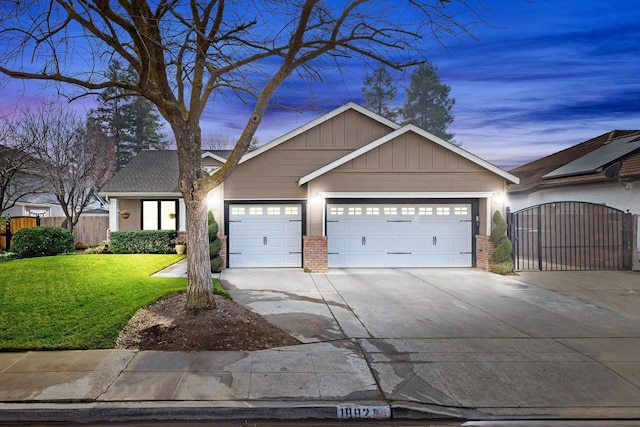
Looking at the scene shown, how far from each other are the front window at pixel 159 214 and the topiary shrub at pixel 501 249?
1375 centimetres

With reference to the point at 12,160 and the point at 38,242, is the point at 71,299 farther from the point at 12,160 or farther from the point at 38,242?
the point at 12,160

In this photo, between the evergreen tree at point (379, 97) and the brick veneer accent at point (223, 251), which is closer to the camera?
the brick veneer accent at point (223, 251)

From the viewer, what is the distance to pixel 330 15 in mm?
6758

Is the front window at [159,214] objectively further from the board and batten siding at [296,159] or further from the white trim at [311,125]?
the white trim at [311,125]

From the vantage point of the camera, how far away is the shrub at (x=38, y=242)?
582 inches

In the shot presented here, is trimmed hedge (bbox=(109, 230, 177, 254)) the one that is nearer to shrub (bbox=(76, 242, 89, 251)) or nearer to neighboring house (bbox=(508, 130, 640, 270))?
shrub (bbox=(76, 242, 89, 251))

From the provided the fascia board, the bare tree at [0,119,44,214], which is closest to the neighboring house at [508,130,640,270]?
the fascia board

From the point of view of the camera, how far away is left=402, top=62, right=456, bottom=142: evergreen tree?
3806 cm

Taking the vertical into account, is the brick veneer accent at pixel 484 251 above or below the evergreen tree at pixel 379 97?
below

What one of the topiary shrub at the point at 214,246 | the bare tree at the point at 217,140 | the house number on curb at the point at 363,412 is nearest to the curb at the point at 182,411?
the house number on curb at the point at 363,412

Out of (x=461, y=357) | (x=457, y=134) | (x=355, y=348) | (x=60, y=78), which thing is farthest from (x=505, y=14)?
(x=457, y=134)

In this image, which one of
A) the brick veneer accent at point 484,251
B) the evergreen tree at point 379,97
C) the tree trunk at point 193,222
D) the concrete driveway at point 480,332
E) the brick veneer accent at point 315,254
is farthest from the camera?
the evergreen tree at point 379,97

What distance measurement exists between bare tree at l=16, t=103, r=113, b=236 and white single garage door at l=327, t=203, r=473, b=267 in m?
13.5

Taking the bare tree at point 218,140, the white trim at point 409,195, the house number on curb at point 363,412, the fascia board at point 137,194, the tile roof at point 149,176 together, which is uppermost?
the bare tree at point 218,140
